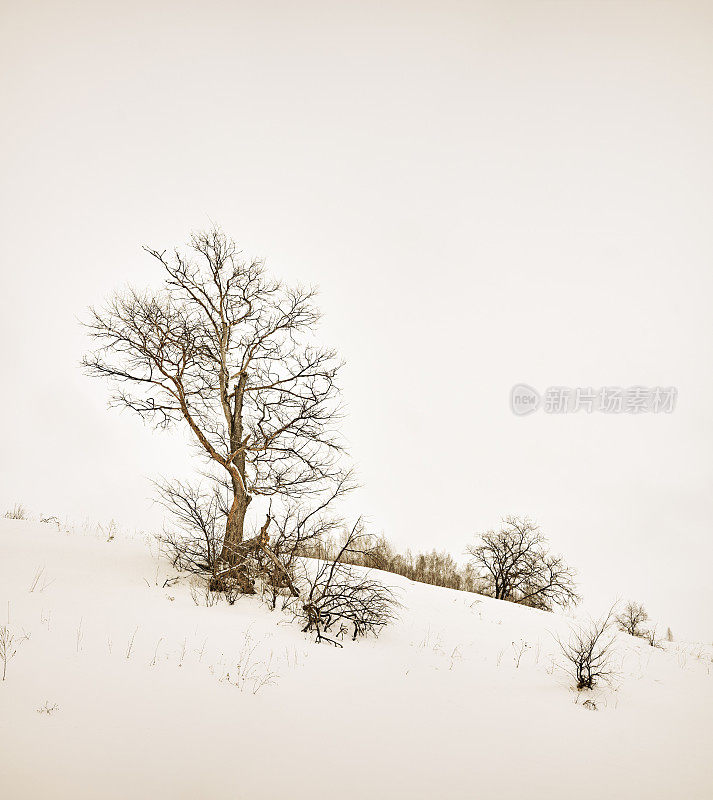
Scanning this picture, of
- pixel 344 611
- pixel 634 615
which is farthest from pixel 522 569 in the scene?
pixel 344 611

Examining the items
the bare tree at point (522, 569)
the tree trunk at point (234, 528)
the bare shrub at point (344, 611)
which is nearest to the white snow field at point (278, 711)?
the bare shrub at point (344, 611)

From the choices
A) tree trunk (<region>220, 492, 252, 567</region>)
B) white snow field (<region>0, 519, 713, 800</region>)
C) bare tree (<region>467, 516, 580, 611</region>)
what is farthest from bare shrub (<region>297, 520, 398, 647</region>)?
bare tree (<region>467, 516, 580, 611</region>)

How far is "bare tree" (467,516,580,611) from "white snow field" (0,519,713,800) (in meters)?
18.8

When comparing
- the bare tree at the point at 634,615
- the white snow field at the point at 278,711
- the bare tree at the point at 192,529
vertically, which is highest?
the bare tree at the point at 192,529

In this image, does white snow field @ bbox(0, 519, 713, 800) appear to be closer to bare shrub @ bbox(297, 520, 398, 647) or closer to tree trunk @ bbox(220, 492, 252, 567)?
bare shrub @ bbox(297, 520, 398, 647)

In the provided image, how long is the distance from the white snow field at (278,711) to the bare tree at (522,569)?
18837 mm

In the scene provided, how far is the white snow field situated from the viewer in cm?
386

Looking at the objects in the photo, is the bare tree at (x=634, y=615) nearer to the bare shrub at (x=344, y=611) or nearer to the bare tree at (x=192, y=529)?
the bare shrub at (x=344, y=611)

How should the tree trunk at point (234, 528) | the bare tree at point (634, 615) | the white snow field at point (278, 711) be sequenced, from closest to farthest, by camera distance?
the white snow field at point (278, 711), the tree trunk at point (234, 528), the bare tree at point (634, 615)

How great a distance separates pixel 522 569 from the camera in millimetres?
26656

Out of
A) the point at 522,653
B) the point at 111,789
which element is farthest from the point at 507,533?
the point at 111,789

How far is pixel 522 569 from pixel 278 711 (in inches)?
1030

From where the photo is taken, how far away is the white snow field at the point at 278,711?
12.6 feet

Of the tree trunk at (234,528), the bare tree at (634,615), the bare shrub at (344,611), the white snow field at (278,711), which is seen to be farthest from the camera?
the bare tree at (634,615)
